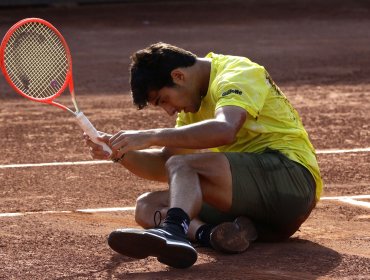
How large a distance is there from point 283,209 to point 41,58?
1826 millimetres

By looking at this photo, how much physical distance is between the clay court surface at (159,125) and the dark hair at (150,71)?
37.3 inches

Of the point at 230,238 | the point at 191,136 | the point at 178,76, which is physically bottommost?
the point at 230,238

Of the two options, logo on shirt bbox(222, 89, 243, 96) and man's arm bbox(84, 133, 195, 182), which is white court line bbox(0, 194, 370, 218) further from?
logo on shirt bbox(222, 89, 243, 96)

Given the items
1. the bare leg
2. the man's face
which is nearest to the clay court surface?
the bare leg

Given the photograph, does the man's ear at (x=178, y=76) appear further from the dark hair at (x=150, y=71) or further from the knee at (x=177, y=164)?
the knee at (x=177, y=164)

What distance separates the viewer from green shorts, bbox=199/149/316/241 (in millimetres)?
6699

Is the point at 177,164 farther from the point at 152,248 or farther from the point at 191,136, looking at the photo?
the point at 152,248

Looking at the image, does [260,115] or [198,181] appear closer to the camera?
[198,181]

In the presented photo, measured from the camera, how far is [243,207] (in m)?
6.75

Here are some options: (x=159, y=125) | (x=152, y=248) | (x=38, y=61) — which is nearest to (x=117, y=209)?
(x=38, y=61)

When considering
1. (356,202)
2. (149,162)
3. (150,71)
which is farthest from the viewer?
(356,202)

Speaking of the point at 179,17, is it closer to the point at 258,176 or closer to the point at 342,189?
the point at 342,189

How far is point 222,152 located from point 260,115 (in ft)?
1.13

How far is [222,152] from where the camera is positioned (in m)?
6.76
